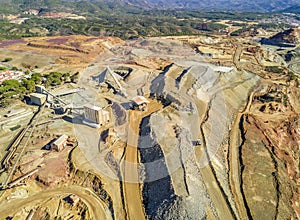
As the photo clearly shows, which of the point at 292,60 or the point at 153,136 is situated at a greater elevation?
the point at 153,136

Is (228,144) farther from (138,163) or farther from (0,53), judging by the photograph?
(0,53)

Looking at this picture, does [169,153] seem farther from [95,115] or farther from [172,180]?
[95,115]

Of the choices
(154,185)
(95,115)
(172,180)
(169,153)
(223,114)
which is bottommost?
(223,114)

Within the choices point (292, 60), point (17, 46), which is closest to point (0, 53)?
point (17, 46)

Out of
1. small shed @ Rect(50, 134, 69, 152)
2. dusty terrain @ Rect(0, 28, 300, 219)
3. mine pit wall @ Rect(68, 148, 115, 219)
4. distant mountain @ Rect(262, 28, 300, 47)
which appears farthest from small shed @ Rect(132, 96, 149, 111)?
distant mountain @ Rect(262, 28, 300, 47)

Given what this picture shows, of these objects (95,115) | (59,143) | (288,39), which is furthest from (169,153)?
(288,39)

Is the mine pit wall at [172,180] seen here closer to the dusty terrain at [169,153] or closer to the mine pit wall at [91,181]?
the dusty terrain at [169,153]

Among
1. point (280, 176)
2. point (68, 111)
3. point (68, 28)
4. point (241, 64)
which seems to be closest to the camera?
point (280, 176)
